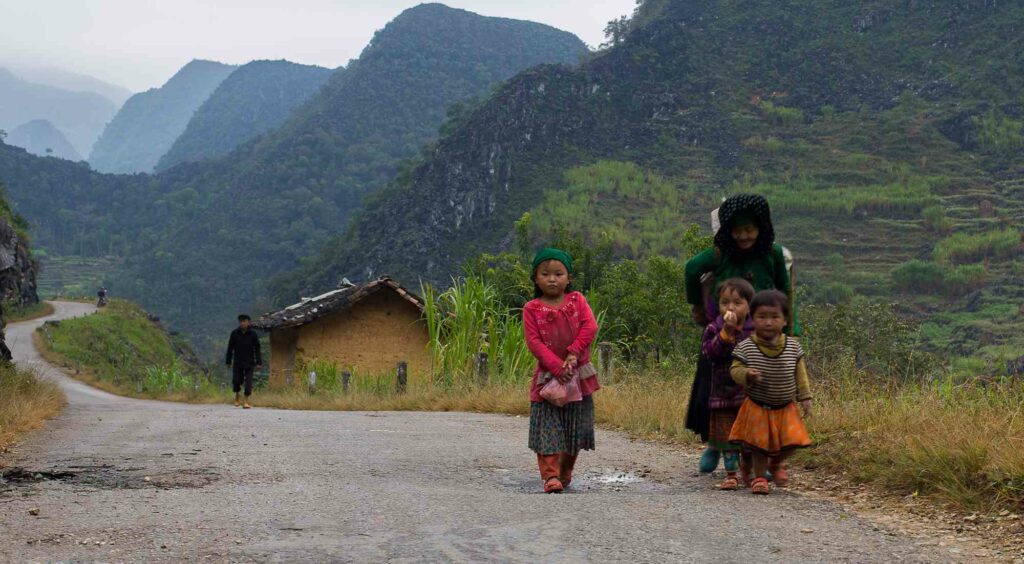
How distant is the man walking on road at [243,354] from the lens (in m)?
17.0

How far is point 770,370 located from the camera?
548cm

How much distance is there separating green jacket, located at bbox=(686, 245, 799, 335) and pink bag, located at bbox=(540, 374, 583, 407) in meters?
0.95

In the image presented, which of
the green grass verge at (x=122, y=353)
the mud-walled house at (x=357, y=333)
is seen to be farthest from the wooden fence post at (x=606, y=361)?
the green grass verge at (x=122, y=353)

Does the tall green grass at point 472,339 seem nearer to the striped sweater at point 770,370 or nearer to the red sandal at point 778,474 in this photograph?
the red sandal at point 778,474

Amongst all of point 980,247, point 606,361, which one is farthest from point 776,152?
point 606,361

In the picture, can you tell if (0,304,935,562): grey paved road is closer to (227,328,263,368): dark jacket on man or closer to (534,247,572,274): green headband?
(534,247,572,274): green headband

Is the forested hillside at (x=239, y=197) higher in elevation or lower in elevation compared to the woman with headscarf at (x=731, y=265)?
higher

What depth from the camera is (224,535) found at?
4168 mm

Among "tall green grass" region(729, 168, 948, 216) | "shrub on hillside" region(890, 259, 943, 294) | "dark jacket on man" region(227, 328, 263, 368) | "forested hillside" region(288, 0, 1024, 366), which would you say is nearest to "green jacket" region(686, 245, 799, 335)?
"dark jacket on man" region(227, 328, 263, 368)

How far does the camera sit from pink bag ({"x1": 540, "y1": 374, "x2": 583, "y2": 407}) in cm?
589

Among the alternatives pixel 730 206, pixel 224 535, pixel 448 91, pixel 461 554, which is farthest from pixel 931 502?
pixel 448 91

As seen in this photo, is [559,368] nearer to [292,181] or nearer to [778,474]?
[778,474]

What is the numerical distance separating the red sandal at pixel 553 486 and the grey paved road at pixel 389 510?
0.33 feet

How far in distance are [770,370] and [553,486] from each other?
131cm
